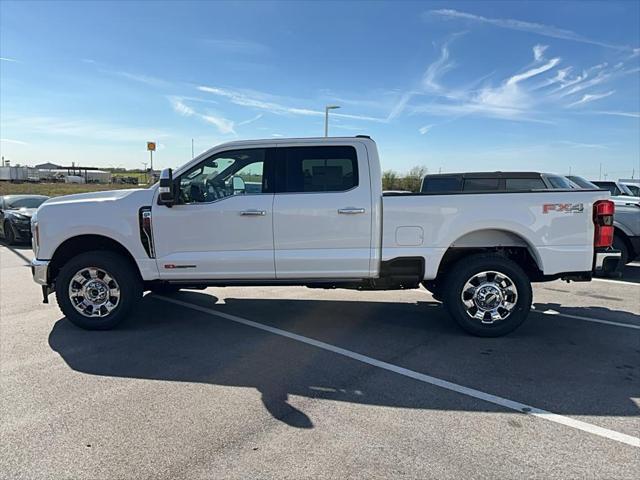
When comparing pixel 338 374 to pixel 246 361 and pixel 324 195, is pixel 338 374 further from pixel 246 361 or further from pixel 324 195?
pixel 324 195

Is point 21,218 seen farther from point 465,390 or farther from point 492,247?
point 465,390

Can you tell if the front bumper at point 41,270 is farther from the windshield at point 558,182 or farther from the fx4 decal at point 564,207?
the windshield at point 558,182

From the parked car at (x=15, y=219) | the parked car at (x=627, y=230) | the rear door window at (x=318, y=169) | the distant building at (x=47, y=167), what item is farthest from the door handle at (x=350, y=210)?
the distant building at (x=47, y=167)

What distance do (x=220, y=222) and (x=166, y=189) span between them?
0.67 metres

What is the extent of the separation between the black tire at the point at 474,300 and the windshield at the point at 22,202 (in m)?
12.8

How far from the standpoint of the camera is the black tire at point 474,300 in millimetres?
5043

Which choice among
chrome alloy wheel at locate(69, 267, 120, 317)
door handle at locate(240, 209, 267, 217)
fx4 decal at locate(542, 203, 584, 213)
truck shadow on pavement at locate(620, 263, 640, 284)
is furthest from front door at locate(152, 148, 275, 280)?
truck shadow on pavement at locate(620, 263, 640, 284)

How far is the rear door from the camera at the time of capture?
5031mm

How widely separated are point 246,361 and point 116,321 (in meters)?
1.88

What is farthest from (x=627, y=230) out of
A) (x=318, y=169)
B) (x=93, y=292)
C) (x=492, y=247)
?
(x=93, y=292)

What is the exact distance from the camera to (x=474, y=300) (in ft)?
16.9

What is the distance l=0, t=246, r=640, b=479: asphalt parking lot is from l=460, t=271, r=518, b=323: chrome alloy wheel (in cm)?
31

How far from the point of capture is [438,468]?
2738 millimetres

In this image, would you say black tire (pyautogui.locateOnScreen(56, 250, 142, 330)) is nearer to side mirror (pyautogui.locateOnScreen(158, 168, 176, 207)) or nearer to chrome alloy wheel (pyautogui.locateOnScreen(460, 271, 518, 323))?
side mirror (pyautogui.locateOnScreen(158, 168, 176, 207))
